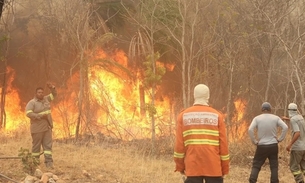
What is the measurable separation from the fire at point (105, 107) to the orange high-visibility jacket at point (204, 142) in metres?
12.5

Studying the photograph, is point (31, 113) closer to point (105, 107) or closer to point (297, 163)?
point (297, 163)

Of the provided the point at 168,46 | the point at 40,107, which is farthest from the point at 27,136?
the point at 168,46

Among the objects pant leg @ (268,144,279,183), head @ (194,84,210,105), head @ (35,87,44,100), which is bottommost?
pant leg @ (268,144,279,183)

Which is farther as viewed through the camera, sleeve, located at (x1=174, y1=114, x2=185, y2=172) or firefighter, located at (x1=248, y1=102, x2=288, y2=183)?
firefighter, located at (x1=248, y1=102, x2=288, y2=183)

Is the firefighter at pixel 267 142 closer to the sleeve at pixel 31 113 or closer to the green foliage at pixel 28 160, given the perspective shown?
the green foliage at pixel 28 160

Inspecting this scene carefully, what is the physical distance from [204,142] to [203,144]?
3 centimetres

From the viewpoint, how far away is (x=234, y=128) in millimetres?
21250

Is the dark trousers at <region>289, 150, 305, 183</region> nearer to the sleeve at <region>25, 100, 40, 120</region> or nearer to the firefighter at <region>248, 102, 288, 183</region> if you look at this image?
the firefighter at <region>248, 102, 288, 183</region>

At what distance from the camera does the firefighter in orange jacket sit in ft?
18.3

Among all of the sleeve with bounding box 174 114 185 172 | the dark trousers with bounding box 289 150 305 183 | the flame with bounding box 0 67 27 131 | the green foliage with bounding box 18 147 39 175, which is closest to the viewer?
the sleeve with bounding box 174 114 185 172

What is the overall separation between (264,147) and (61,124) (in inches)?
537

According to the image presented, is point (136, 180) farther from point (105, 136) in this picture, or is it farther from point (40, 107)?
point (105, 136)

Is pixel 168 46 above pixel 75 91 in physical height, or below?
above

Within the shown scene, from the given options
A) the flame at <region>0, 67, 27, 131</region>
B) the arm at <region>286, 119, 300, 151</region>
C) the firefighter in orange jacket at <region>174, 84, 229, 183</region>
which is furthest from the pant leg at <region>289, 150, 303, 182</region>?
the flame at <region>0, 67, 27, 131</region>
